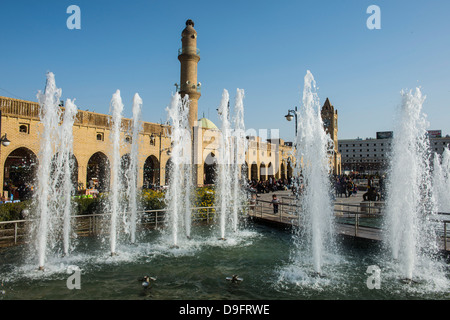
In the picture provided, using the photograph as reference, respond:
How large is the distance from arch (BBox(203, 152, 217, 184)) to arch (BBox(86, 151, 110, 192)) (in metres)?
10.7

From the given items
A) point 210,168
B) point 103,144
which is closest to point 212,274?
point 103,144

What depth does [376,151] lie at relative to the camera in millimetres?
98625

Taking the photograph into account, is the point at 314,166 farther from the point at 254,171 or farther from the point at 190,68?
the point at 254,171

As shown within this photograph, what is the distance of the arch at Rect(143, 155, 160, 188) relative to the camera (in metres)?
26.7

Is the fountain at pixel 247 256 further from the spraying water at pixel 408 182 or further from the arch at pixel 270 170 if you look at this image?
the arch at pixel 270 170

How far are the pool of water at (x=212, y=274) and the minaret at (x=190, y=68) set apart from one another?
20.3 meters

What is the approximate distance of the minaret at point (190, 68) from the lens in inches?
1064

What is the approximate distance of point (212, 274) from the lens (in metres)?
6.00

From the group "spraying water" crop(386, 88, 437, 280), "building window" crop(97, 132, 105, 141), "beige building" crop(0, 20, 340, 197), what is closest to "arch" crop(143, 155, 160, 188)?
"beige building" crop(0, 20, 340, 197)

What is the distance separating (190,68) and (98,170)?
11729mm

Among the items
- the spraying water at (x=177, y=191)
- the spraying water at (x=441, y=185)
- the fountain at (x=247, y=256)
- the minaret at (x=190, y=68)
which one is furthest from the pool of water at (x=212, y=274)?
the minaret at (x=190, y=68)

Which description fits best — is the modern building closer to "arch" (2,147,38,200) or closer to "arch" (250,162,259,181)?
"arch" (250,162,259,181)
